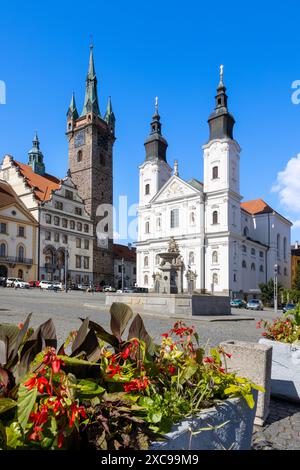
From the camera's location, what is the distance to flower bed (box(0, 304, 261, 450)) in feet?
4.06

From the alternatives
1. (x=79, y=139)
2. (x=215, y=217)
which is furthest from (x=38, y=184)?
(x=215, y=217)

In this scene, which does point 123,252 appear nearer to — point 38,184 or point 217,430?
point 38,184

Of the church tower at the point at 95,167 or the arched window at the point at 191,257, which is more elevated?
the church tower at the point at 95,167

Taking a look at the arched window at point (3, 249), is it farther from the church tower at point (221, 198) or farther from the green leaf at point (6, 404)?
the green leaf at point (6, 404)

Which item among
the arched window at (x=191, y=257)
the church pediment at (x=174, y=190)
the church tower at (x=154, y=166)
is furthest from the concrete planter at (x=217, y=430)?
the church tower at (x=154, y=166)

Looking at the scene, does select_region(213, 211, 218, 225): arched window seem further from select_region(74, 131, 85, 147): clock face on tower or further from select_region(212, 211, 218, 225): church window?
select_region(74, 131, 85, 147): clock face on tower

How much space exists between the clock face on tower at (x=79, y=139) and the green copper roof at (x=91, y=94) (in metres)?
4.78

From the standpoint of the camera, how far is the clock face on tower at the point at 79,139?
68.0 metres

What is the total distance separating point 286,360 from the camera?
4.46 meters

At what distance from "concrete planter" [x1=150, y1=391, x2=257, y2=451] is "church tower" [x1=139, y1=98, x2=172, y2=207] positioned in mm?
57042

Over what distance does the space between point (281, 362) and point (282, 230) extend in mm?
65500

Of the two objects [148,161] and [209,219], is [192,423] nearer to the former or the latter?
[209,219]

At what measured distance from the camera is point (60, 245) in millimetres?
55281
